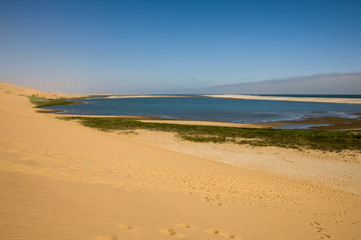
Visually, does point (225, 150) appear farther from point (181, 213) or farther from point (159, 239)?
point (159, 239)

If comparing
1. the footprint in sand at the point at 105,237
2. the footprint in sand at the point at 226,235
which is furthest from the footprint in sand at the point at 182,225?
the footprint in sand at the point at 105,237

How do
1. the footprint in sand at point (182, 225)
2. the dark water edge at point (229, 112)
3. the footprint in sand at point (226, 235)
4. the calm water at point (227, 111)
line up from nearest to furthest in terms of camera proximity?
the footprint in sand at point (226, 235) → the footprint in sand at point (182, 225) → the dark water edge at point (229, 112) → the calm water at point (227, 111)

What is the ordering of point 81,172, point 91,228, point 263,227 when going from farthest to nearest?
point 81,172 → point 263,227 → point 91,228

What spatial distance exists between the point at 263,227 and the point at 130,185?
417 centimetres

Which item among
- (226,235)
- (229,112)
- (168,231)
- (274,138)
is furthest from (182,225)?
(229,112)

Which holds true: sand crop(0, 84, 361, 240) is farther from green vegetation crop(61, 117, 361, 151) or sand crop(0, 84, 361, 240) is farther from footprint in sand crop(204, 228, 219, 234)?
green vegetation crop(61, 117, 361, 151)

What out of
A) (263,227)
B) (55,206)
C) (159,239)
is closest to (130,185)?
(55,206)

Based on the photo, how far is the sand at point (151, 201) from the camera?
166 inches

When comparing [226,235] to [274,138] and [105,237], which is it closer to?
[105,237]

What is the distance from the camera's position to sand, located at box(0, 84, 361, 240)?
13.8 ft

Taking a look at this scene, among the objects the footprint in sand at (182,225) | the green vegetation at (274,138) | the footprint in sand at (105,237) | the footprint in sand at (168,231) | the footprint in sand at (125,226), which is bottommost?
the green vegetation at (274,138)

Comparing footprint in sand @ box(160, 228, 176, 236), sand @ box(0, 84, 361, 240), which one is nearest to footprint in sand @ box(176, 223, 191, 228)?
sand @ box(0, 84, 361, 240)

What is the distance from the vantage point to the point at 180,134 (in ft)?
74.5

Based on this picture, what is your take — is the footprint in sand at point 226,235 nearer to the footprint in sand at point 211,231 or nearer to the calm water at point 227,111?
the footprint in sand at point 211,231
